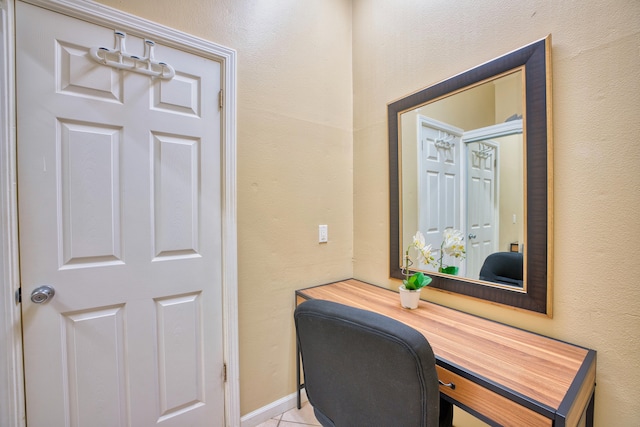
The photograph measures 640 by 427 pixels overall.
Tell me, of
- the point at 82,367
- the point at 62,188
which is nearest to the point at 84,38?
the point at 62,188

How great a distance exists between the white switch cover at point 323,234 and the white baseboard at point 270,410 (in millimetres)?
1001

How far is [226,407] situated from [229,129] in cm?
152

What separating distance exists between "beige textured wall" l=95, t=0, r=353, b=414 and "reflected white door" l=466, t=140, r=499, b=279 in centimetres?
82

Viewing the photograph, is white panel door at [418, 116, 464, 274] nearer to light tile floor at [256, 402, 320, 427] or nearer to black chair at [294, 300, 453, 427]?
black chair at [294, 300, 453, 427]

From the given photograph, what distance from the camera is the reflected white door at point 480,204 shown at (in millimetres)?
1278

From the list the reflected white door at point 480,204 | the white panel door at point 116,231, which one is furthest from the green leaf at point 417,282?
the white panel door at point 116,231

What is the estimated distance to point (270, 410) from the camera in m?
1.64

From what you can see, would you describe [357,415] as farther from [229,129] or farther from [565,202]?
[229,129]

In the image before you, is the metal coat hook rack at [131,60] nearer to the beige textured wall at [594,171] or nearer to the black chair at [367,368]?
the black chair at [367,368]

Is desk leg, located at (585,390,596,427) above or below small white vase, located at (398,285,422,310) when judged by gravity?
below

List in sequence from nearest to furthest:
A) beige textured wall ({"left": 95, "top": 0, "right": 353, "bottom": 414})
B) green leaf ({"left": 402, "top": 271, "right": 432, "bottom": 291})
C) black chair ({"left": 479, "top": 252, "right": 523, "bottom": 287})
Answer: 1. black chair ({"left": 479, "top": 252, "right": 523, "bottom": 287})
2. green leaf ({"left": 402, "top": 271, "right": 432, "bottom": 291})
3. beige textured wall ({"left": 95, "top": 0, "right": 353, "bottom": 414})

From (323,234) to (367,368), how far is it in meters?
1.09

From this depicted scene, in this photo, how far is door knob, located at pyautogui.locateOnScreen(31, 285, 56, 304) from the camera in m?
1.07

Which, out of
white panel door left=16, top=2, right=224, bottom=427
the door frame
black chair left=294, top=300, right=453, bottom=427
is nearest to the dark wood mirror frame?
black chair left=294, top=300, right=453, bottom=427
